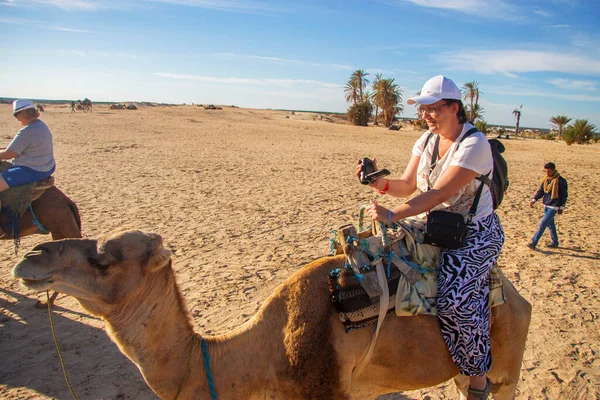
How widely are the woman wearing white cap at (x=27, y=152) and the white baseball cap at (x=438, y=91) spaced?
5954mm

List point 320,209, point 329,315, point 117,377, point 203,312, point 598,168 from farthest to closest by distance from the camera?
1. point 598,168
2. point 320,209
3. point 203,312
4. point 117,377
5. point 329,315

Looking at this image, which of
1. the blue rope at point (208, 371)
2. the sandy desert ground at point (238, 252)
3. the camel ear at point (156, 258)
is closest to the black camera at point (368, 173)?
the camel ear at point (156, 258)

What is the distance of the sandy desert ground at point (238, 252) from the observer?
486cm

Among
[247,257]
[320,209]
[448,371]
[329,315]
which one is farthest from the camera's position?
[320,209]

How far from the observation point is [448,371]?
124 inches

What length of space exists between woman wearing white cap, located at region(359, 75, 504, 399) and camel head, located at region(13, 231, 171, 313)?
5.00 ft

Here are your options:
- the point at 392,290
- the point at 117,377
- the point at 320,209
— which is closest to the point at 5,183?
the point at 117,377

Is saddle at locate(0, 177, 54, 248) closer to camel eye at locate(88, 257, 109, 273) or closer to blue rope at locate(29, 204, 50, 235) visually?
blue rope at locate(29, 204, 50, 235)

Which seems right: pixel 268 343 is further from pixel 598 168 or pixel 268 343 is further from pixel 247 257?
pixel 598 168

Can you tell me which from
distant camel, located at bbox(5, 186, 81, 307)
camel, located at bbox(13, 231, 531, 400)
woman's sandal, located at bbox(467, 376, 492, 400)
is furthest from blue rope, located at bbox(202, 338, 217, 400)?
distant camel, located at bbox(5, 186, 81, 307)

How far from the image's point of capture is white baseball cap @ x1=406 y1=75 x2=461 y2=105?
9.54 ft

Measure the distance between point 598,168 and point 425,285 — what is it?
23.9 m

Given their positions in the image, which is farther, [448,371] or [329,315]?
[448,371]

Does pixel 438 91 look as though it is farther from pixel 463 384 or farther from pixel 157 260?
pixel 463 384
